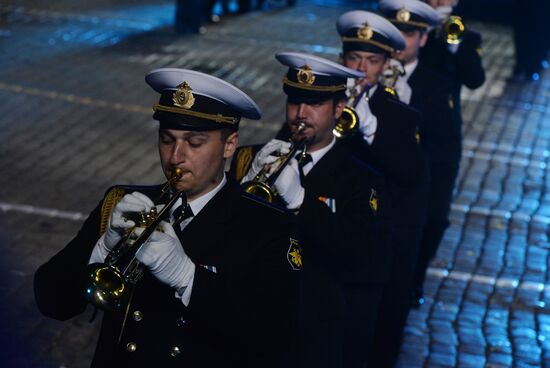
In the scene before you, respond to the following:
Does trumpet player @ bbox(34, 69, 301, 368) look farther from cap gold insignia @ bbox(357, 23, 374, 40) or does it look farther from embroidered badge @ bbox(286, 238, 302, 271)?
cap gold insignia @ bbox(357, 23, 374, 40)

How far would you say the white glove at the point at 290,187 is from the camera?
177 inches

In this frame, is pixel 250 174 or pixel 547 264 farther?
pixel 547 264

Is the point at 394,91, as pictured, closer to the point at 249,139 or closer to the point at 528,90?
the point at 249,139

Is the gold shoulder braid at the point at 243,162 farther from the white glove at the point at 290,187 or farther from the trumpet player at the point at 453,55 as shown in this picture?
the trumpet player at the point at 453,55

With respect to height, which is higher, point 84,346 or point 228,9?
point 84,346

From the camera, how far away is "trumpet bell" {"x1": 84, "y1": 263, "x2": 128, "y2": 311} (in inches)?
125

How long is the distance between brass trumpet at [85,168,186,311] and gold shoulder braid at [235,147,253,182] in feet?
5.01

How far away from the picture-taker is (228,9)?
18516 millimetres

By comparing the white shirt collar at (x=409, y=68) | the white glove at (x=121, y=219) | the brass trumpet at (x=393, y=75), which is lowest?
the white shirt collar at (x=409, y=68)

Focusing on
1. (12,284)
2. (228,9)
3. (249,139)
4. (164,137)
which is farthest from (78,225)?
(228,9)

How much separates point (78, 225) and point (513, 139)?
5752mm

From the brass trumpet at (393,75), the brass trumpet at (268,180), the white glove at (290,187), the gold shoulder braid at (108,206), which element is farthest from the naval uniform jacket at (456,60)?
the gold shoulder braid at (108,206)

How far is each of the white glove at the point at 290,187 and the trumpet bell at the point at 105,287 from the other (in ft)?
4.66

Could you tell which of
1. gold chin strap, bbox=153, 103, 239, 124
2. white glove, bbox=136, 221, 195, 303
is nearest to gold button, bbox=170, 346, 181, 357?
white glove, bbox=136, 221, 195, 303
